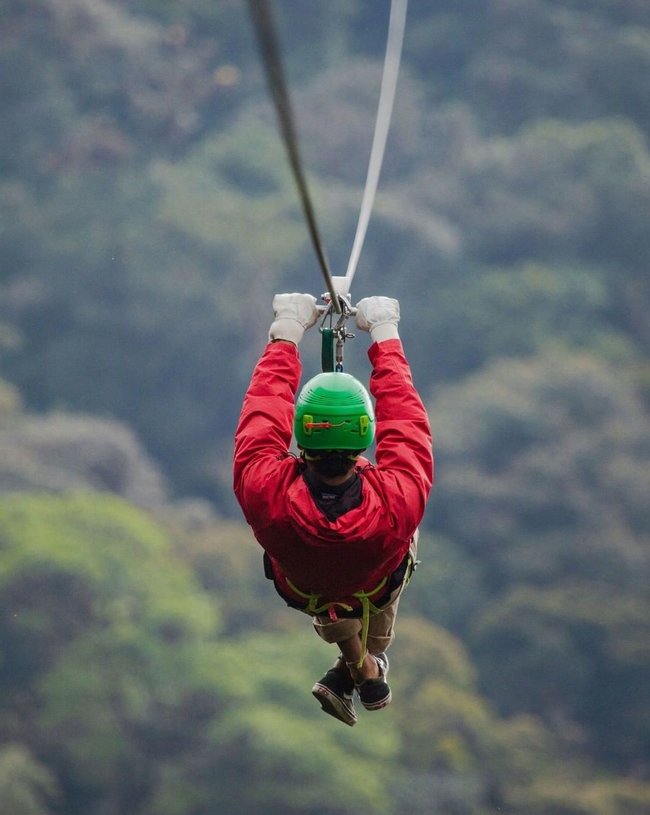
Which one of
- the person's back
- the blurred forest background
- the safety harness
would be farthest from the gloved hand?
the blurred forest background

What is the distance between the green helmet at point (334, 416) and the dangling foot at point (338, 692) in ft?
2.97

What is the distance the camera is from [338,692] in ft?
12.0

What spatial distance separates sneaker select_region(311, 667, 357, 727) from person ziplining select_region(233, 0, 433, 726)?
0.40 meters

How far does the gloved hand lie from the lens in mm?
3064

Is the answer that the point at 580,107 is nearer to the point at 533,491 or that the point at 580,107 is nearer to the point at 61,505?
the point at 533,491

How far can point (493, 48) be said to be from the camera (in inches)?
1449

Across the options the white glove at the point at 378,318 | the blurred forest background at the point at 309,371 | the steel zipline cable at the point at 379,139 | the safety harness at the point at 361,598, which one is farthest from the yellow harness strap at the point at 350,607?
the blurred forest background at the point at 309,371

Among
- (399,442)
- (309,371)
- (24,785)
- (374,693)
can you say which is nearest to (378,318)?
(399,442)

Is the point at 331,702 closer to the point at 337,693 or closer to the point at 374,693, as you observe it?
the point at 337,693

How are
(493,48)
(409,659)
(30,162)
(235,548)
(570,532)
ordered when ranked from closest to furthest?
(409,659) < (235,548) < (570,532) < (30,162) < (493,48)

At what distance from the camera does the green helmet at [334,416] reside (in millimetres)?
2865

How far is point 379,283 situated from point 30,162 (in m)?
7.99

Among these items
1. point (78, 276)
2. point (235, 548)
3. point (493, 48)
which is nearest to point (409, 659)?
point (235, 548)

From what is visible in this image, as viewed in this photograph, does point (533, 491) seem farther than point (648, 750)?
Yes
